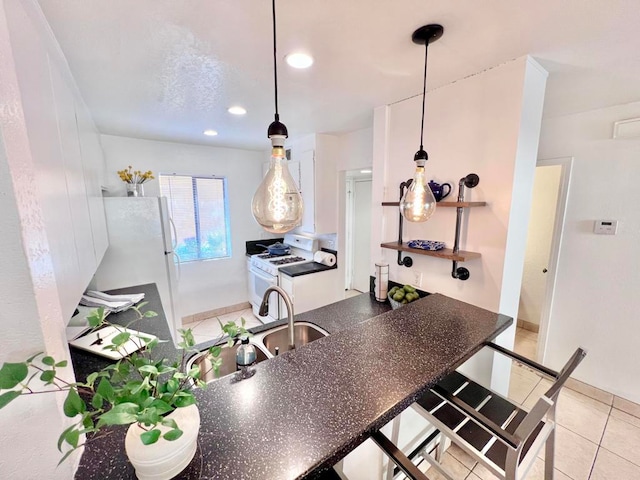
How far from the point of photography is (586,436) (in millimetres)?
1923

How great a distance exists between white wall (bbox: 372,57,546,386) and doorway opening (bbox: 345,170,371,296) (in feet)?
7.00

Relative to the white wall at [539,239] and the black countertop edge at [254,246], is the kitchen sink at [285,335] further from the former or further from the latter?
the white wall at [539,239]

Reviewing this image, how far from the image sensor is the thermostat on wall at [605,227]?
2.05 metres

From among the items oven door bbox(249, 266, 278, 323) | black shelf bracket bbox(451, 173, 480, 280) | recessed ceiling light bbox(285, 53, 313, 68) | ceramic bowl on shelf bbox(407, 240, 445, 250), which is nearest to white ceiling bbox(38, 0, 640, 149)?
recessed ceiling light bbox(285, 53, 313, 68)

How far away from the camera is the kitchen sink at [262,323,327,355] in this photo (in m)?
1.63

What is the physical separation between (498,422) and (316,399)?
1.01 metres

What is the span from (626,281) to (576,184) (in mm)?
842

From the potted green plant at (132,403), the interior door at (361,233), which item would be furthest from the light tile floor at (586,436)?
the interior door at (361,233)

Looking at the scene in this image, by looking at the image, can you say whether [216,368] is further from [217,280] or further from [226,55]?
[217,280]

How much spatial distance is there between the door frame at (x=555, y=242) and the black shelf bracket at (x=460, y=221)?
1.32 meters

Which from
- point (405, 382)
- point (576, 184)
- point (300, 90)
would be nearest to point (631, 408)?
point (576, 184)

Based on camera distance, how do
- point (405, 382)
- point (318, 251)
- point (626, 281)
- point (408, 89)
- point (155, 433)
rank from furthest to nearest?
point (318, 251), point (626, 281), point (408, 89), point (405, 382), point (155, 433)

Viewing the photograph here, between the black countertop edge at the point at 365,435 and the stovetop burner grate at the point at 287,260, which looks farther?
the stovetop burner grate at the point at 287,260

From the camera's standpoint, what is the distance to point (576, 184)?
222cm
